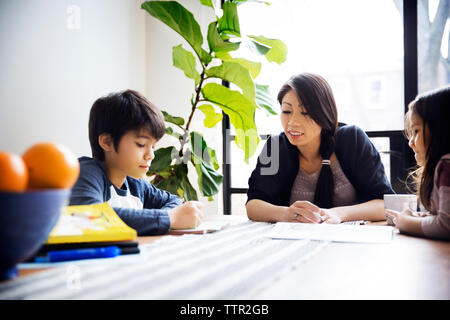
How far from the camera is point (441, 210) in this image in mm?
895

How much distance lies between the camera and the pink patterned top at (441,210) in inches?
34.8

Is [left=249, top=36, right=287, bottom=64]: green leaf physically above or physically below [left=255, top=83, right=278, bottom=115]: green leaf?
above

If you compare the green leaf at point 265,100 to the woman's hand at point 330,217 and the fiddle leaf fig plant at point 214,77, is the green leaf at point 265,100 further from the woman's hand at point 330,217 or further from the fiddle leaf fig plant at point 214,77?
the woman's hand at point 330,217

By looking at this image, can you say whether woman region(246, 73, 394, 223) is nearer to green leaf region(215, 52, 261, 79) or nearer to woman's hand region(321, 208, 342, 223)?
woman's hand region(321, 208, 342, 223)

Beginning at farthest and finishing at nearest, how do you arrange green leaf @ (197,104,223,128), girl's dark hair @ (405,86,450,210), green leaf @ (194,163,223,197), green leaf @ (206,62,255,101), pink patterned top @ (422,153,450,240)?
green leaf @ (197,104,223,128)
green leaf @ (194,163,223,197)
green leaf @ (206,62,255,101)
girl's dark hair @ (405,86,450,210)
pink patterned top @ (422,153,450,240)

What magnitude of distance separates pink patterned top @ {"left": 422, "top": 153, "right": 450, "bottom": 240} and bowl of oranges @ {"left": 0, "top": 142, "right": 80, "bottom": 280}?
791mm

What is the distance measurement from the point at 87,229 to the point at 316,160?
1134mm

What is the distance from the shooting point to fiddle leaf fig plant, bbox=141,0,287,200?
1.87 m

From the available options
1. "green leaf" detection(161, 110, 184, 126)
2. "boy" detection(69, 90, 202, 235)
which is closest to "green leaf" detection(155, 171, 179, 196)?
"green leaf" detection(161, 110, 184, 126)

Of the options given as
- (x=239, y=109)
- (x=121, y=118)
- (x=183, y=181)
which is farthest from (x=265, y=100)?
(x=121, y=118)

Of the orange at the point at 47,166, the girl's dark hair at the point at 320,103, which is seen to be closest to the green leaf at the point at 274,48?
the girl's dark hair at the point at 320,103

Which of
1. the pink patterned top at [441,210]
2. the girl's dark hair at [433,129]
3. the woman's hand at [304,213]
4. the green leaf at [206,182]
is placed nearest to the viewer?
the pink patterned top at [441,210]

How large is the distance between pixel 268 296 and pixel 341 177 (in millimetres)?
1099

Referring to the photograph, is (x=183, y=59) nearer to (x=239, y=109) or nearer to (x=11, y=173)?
(x=239, y=109)
